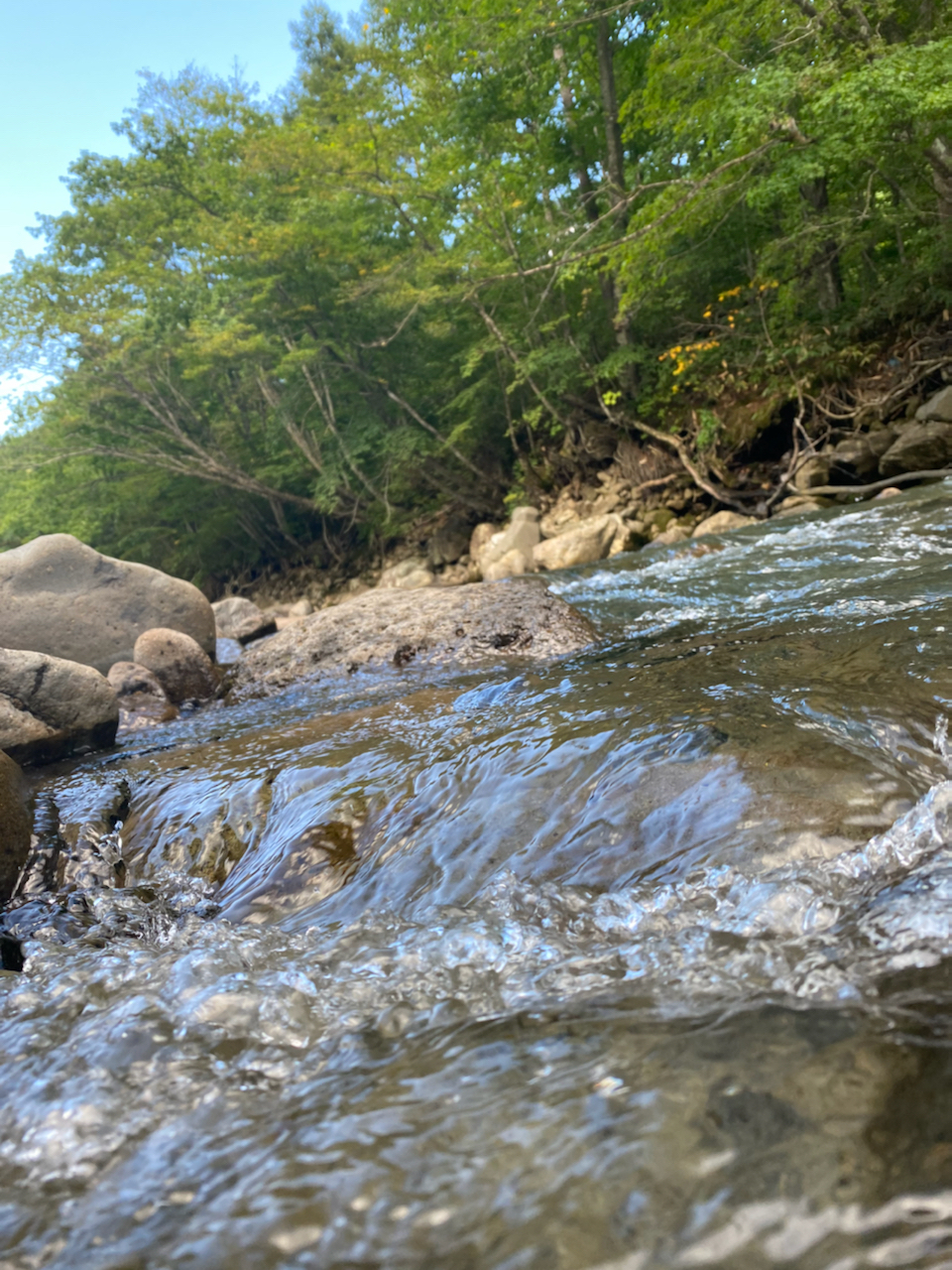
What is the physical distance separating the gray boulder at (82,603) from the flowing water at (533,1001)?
15.4 ft

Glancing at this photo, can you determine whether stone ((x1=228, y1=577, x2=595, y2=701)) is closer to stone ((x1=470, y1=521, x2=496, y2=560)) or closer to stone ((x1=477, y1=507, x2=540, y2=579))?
stone ((x1=477, y1=507, x2=540, y2=579))

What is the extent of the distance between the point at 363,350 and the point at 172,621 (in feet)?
37.2

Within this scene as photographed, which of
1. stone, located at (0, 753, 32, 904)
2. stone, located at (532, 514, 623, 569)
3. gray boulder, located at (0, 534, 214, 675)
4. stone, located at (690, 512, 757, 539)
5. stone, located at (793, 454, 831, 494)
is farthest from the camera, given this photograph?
stone, located at (532, 514, 623, 569)

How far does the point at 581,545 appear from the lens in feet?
39.3

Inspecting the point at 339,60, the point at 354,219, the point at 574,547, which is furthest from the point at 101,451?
the point at 339,60

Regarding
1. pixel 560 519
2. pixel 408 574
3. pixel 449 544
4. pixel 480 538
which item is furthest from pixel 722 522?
pixel 408 574

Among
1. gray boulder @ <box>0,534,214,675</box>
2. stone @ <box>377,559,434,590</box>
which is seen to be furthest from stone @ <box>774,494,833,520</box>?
stone @ <box>377,559,434,590</box>

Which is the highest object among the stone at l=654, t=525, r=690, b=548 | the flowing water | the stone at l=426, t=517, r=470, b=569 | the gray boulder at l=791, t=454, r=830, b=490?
the stone at l=426, t=517, r=470, b=569

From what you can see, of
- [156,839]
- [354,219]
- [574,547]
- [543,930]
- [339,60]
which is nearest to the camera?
[543,930]

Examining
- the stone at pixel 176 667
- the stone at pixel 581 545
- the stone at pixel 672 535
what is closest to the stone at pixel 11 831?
the stone at pixel 176 667

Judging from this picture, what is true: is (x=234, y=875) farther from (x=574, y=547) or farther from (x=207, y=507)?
(x=207, y=507)

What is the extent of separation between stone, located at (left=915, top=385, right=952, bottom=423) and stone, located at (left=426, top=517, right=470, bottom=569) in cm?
991

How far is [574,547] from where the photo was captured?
39.4 ft

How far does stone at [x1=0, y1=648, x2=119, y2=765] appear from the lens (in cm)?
405
